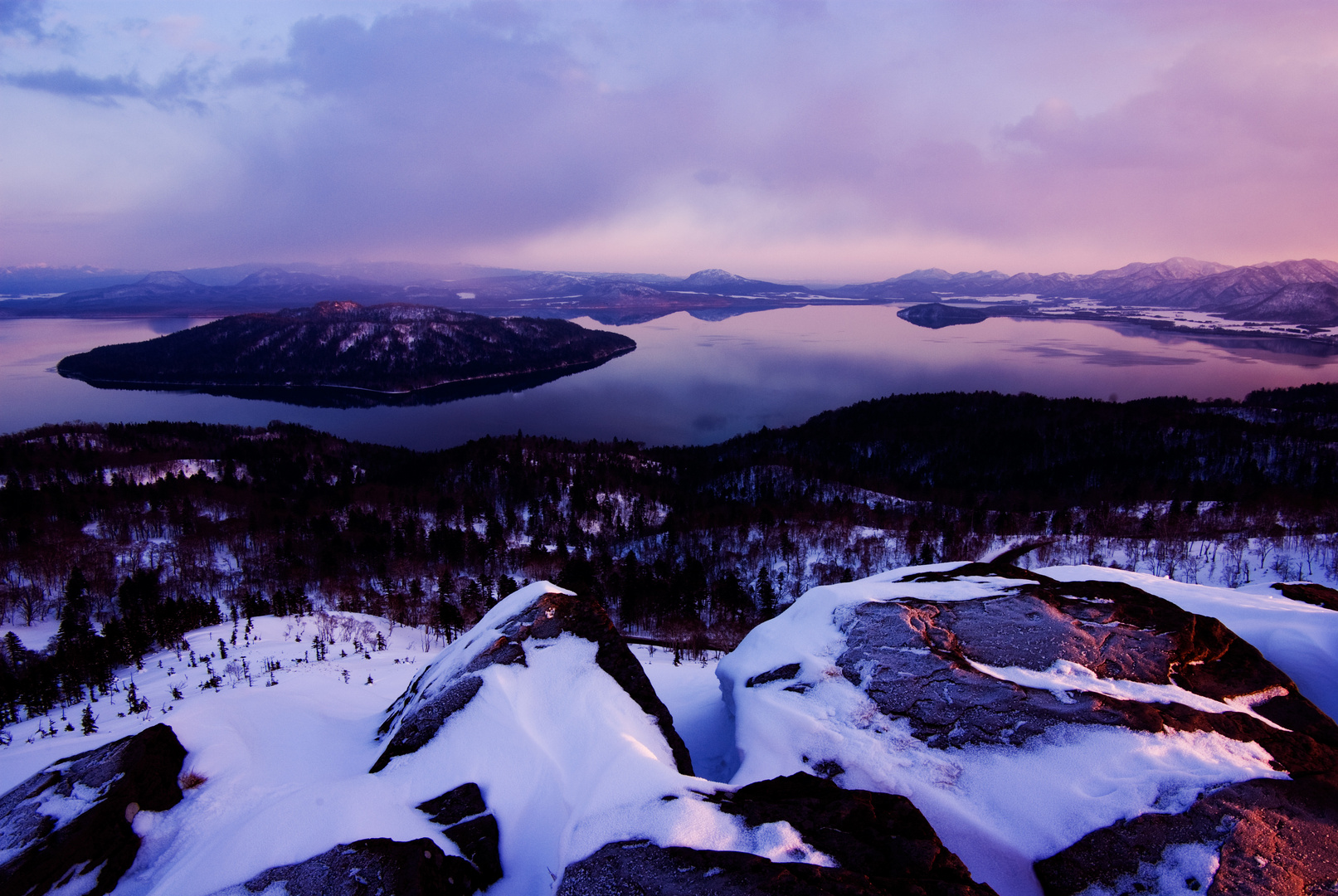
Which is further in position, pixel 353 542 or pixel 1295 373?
pixel 1295 373

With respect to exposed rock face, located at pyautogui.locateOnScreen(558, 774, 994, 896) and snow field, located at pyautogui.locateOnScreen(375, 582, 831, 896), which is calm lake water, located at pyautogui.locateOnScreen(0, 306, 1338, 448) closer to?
snow field, located at pyautogui.locateOnScreen(375, 582, 831, 896)

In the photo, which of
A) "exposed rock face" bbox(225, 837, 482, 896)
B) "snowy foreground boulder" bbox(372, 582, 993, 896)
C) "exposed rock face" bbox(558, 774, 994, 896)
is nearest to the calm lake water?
"snowy foreground boulder" bbox(372, 582, 993, 896)

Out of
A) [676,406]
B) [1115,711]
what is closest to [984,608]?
[1115,711]

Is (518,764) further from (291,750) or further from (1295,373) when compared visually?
(1295,373)

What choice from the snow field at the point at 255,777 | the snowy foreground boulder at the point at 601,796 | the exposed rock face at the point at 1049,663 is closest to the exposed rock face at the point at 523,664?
the snowy foreground boulder at the point at 601,796

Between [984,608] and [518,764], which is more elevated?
[984,608]
